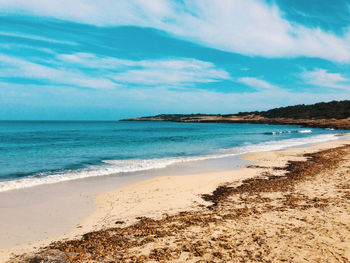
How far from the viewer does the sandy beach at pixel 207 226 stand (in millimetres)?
5629

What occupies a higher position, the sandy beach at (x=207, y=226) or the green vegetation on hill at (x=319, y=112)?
the green vegetation on hill at (x=319, y=112)

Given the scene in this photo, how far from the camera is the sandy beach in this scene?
18.5ft

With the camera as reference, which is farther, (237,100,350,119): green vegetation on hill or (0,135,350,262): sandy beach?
(237,100,350,119): green vegetation on hill

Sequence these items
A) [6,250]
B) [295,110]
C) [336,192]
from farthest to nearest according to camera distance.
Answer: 1. [295,110]
2. [336,192]
3. [6,250]

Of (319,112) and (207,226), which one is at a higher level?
(319,112)

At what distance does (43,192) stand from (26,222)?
3.64 metres

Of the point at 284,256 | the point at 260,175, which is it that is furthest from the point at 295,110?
the point at 284,256

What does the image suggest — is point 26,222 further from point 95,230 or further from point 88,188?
point 88,188

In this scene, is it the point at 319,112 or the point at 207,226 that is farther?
the point at 319,112

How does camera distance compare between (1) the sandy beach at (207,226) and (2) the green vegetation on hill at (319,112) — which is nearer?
(1) the sandy beach at (207,226)

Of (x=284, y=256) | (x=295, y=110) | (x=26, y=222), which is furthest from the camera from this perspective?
(x=295, y=110)

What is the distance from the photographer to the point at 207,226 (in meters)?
7.04

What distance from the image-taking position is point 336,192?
9867 millimetres

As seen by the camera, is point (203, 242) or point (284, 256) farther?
point (203, 242)
